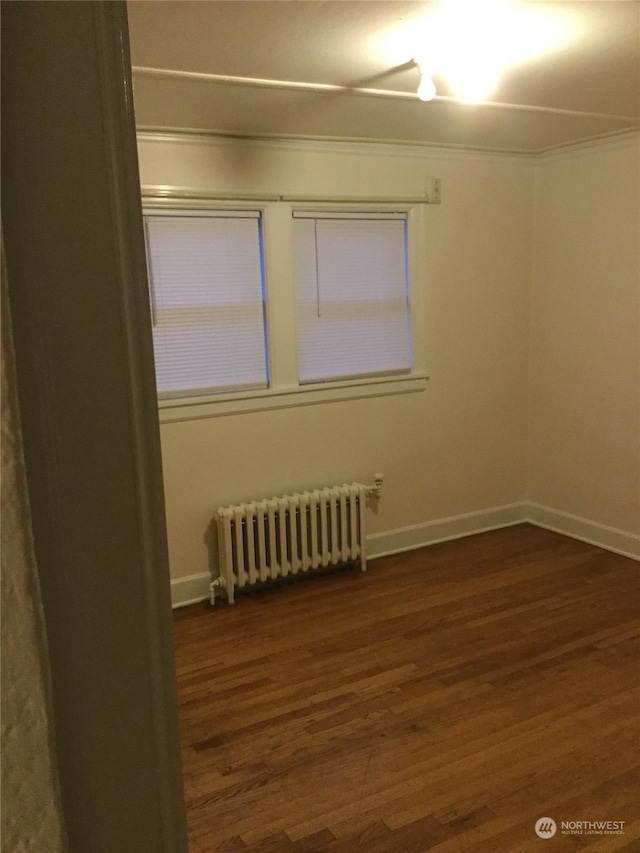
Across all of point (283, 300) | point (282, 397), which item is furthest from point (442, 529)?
point (283, 300)

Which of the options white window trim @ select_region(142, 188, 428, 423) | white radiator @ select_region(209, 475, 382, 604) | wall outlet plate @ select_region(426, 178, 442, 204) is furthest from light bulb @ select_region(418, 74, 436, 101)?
white radiator @ select_region(209, 475, 382, 604)

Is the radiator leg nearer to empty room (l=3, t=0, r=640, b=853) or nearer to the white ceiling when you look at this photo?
empty room (l=3, t=0, r=640, b=853)

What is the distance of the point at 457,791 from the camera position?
234cm

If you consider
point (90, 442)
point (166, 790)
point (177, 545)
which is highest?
point (90, 442)

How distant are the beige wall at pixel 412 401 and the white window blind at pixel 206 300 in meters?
0.19

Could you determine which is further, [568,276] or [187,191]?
[568,276]

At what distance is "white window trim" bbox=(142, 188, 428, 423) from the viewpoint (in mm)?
3664

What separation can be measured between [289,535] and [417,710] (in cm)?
142

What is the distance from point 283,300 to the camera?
12.7ft

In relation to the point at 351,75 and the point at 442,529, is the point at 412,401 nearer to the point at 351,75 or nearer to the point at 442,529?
the point at 442,529

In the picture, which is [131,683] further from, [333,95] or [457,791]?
[333,95]

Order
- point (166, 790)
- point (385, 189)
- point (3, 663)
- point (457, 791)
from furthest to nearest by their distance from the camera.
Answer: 1. point (385, 189)
2. point (457, 791)
3. point (166, 790)
4. point (3, 663)

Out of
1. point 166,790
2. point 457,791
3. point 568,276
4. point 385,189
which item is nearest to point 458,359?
point 568,276

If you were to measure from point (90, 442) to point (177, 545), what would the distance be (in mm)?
3382
